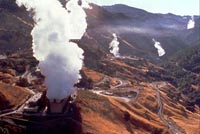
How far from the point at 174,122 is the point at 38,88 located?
44464 millimetres

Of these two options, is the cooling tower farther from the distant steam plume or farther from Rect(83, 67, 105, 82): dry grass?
Rect(83, 67, 105, 82): dry grass

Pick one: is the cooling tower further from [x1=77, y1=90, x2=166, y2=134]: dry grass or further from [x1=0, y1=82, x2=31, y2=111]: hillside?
[x1=0, y1=82, x2=31, y2=111]: hillside

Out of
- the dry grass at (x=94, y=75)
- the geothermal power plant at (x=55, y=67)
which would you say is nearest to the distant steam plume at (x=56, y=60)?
the geothermal power plant at (x=55, y=67)

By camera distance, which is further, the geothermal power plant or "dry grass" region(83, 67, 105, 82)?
"dry grass" region(83, 67, 105, 82)

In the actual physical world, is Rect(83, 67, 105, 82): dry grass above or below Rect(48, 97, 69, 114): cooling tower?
above

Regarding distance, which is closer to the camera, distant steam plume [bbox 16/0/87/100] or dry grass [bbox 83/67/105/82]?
distant steam plume [bbox 16/0/87/100]

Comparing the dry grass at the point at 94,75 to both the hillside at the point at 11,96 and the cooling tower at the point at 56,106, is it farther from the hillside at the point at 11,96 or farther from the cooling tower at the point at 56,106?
the cooling tower at the point at 56,106

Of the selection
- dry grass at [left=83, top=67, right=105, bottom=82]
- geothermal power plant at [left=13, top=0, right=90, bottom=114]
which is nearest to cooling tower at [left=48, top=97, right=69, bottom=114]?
geothermal power plant at [left=13, top=0, right=90, bottom=114]

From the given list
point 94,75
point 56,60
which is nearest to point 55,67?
point 56,60

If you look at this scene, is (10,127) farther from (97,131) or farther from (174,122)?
(174,122)

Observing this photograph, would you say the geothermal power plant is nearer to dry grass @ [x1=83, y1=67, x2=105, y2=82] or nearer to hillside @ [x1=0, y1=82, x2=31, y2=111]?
hillside @ [x1=0, y1=82, x2=31, y2=111]

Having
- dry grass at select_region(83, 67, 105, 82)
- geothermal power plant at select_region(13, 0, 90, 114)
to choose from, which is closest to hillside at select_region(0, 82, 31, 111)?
geothermal power plant at select_region(13, 0, 90, 114)

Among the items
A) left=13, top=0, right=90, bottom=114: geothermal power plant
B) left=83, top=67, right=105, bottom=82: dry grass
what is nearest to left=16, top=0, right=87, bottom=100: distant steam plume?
left=13, top=0, right=90, bottom=114: geothermal power plant

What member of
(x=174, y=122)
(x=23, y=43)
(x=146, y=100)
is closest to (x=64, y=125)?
(x=174, y=122)
